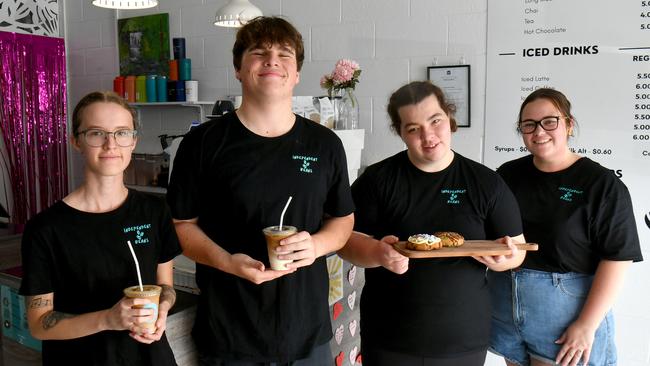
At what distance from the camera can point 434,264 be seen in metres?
1.70

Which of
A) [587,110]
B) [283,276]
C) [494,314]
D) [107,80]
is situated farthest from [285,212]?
[107,80]

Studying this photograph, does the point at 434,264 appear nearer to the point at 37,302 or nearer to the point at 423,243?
the point at 423,243

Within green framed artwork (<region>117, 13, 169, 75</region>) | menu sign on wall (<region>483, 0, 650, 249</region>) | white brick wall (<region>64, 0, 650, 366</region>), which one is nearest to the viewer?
menu sign on wall (<region>483, 0, 650, 249</region>)

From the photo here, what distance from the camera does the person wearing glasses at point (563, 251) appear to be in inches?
71.2

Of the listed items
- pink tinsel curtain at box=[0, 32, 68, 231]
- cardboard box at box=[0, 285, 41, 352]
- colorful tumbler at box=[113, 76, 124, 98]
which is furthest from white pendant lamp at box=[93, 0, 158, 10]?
cardboard box at box=[0, 285, 41, 352]

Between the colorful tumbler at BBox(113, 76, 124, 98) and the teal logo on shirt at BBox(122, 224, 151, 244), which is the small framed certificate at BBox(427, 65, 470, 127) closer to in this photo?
the teal logo on shirt at BBox(122, 224, 151, 244)

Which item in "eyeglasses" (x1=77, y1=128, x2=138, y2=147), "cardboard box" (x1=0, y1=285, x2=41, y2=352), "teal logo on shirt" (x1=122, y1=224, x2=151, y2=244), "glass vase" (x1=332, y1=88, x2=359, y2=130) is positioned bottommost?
"cardboard box" (x1=0, y1=285, x2=41, y2=352)

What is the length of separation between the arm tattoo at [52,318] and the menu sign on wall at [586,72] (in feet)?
8.48

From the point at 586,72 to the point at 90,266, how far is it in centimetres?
269

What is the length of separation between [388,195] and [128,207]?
2.54ft

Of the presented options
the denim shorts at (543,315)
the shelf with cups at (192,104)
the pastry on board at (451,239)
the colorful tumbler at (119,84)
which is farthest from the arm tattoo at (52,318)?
the colorful tumbler at (119,84)

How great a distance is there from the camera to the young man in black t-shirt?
1.52m

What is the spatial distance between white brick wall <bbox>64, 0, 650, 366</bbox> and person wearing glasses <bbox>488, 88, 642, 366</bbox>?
1324mm

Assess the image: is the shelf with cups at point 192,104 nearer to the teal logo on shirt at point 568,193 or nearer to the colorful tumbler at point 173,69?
the colorful tumbler at point 173,69
